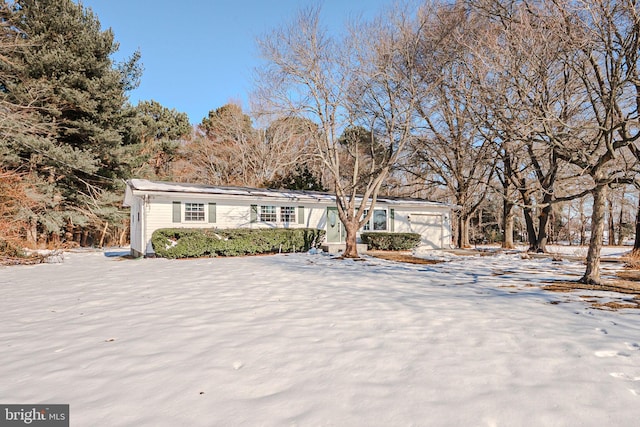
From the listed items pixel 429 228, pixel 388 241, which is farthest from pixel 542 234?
pixel 388 241

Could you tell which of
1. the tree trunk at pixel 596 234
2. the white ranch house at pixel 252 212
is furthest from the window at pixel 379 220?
the tree trunk at pixel 596 234

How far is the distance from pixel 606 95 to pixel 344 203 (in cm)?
843

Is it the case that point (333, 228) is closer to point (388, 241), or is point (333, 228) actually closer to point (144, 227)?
point (388, 241)

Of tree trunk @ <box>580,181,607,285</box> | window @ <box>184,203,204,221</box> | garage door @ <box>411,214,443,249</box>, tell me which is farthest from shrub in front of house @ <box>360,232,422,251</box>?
tree trunk @ <box>580,181,607,285</box>

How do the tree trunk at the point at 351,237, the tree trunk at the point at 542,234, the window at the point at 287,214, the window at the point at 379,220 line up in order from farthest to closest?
the window at the point at 379,220, the window at the point at 287,214, the tree trunk at the point at 542,234, the tree trunk at the point at 351,237

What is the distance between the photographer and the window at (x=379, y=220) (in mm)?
17891

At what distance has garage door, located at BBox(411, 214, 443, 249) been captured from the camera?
19.0m

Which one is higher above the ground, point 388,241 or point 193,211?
point 193,211

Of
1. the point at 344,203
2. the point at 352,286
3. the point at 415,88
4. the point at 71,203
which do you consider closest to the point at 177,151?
the point at 71,203

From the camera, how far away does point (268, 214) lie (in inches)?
615

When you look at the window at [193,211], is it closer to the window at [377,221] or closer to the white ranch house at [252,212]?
the white ranch house at [252,212]

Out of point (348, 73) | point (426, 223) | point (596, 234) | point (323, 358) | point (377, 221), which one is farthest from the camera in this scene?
point (426, 223)

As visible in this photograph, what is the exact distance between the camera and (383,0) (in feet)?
41.8

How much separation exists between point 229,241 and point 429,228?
38.1 ft
